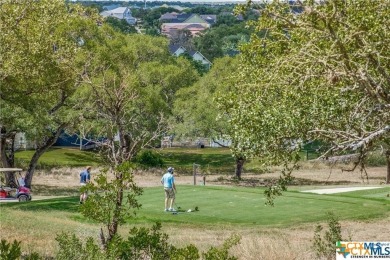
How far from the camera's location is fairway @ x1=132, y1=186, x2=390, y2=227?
2159cm

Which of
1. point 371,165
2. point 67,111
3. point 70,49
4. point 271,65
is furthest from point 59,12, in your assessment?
point 371,165

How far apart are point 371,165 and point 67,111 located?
21260mm

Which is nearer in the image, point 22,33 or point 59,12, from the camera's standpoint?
point 22,33

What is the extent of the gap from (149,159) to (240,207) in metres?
24.2

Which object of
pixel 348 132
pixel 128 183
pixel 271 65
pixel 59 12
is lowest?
pixel 128 183

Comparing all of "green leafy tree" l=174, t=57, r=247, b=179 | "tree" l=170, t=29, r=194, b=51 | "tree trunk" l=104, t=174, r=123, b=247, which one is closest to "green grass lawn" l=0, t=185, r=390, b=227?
"tree trunk" l=104, t=174, r=123, b=247

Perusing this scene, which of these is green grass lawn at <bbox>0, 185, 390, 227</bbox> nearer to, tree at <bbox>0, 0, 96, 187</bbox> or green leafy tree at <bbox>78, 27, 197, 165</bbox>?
green leafy tree at <bbox>78, 27, 197, 165</bbox>

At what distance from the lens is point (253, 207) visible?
23.7 meters

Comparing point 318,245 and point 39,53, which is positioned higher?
point 39,53

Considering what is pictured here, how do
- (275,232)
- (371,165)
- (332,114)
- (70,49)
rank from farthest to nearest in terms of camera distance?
(371,165) < (70,49) < (275,232) < (332,114)

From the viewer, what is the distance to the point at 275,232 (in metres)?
19.4

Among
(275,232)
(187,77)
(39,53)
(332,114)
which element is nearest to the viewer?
(332,114)

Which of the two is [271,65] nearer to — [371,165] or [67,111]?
[67,111]

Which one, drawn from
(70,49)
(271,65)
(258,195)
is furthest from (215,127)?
(271,65)
